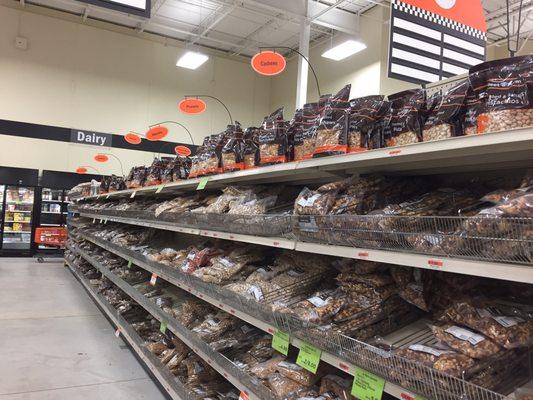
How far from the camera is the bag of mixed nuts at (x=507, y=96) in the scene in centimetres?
129

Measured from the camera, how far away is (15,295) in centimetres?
671

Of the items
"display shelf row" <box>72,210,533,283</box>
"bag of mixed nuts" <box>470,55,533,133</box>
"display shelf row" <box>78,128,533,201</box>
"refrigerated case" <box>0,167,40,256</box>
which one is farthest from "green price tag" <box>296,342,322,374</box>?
"refrigerated case" <box>0,167,40,256</box>

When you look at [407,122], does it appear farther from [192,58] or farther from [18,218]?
[18,218]

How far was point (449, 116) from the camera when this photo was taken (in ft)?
5.03

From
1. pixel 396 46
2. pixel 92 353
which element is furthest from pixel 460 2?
pixel 92 353

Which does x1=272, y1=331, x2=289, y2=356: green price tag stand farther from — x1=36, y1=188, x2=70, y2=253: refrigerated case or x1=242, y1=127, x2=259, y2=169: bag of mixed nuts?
x1=36, y1=188, x2=70, y2=253: refrigerated case

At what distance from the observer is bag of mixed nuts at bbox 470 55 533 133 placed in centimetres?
129

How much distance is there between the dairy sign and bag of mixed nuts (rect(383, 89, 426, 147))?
1167 centimetres

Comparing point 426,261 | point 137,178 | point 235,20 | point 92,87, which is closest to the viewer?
point 426,261

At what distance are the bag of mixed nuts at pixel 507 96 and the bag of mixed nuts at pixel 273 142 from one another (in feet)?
3.56

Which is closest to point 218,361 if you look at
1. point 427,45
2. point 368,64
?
point 427,45

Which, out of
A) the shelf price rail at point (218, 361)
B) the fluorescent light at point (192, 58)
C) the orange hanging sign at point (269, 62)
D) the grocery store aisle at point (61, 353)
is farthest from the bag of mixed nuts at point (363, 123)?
the fluorescent light at point (192, 58)

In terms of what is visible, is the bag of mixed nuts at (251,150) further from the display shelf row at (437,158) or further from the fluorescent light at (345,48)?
the fluorescent light at (345,48)

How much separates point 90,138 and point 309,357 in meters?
11.8
